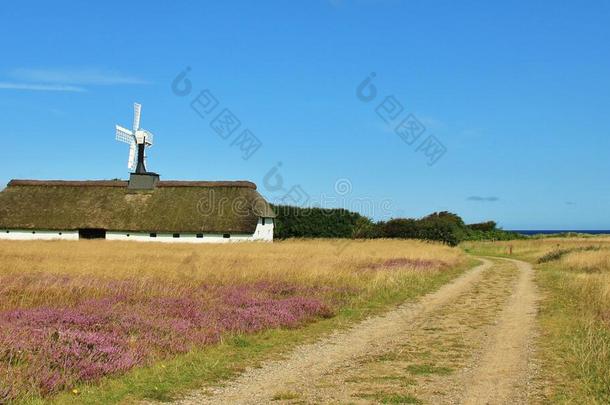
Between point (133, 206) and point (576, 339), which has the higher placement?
point (133, 206)

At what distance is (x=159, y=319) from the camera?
1138 centimetres

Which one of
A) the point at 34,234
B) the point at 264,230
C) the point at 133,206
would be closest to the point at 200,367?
the point at 264,230

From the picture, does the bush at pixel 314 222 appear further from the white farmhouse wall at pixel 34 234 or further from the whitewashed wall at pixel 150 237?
the white farmhouse wall at pixel 34 234

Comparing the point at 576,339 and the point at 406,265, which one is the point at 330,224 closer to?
the point at 406,265

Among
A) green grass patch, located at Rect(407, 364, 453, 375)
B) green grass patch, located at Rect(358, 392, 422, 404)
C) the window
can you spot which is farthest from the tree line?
green grass patch, located at Rect(358, 392, 422, 404)

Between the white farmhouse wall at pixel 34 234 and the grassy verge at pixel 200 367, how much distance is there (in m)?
45.1

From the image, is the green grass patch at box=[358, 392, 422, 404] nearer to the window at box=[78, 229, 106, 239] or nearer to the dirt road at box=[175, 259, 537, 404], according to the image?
the dirt road at box=[175, 259, 537, 404]

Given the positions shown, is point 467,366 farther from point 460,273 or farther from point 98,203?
point 98,203

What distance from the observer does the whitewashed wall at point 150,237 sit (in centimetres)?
5169

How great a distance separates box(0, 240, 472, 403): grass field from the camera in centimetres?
782

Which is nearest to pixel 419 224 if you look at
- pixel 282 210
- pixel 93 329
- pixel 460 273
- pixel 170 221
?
pixel 282 210

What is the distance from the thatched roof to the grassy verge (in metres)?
39.0

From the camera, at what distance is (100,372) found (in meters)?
8.14

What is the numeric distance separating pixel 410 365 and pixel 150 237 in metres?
46.4
